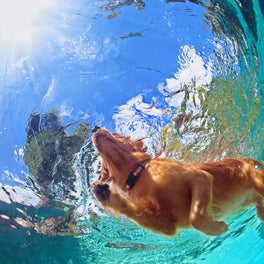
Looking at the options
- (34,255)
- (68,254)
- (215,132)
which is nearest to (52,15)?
(215,132)

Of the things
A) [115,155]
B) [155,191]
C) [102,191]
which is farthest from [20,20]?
[155,191]

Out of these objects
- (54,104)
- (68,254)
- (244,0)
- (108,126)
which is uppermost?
(244,0)

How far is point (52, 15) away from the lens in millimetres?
3592

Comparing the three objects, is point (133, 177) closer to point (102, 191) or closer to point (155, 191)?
point (155, 191)

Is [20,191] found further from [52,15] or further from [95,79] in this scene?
[52,15]

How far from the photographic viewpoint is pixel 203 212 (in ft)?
7.76

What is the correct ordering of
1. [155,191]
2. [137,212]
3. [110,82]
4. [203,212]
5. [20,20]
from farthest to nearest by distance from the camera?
[110,82] < [20,20] < [137,212] < [155,191] < [203,212]

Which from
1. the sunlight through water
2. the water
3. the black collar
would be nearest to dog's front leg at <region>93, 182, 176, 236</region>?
the black collar

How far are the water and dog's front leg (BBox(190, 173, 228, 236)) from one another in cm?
196

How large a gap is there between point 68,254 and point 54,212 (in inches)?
152

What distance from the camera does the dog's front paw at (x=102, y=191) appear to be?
2896 mm

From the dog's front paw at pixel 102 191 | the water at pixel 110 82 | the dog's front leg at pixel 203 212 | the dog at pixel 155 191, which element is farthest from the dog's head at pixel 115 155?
the water at pixel 110 82

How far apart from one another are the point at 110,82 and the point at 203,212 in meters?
2.81

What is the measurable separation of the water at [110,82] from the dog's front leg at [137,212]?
146cm
